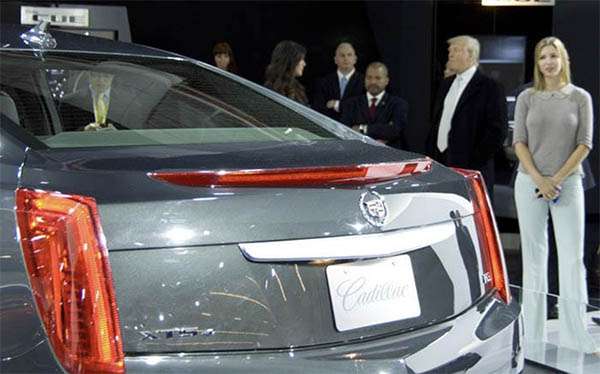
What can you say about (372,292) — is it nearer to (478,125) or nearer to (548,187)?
(548,187)

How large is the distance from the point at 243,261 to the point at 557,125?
9.68 feet

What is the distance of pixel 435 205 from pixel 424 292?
174mm

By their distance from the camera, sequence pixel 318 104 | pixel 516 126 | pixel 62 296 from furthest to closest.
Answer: pixel 318 104 → pixel 516 126 → pixel 62 296

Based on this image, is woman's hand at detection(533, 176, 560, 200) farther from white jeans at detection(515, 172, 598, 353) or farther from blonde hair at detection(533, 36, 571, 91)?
blonde hair at detection(533, 36, 571, 91)

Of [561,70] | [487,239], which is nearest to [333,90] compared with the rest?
[561,70]

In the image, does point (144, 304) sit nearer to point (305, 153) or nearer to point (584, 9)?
point (305, 153)

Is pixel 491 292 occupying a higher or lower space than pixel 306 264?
lower

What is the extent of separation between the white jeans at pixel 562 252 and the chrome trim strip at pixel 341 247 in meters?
2.56

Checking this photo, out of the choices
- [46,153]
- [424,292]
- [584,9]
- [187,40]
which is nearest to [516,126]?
[424,292]

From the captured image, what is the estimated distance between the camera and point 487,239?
2176mm

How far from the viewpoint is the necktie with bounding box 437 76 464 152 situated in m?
5.41

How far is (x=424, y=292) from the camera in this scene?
1.96 metres

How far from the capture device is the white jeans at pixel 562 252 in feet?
14.2

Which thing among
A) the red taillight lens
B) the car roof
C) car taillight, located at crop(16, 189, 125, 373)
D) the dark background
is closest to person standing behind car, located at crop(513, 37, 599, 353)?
the car roof
